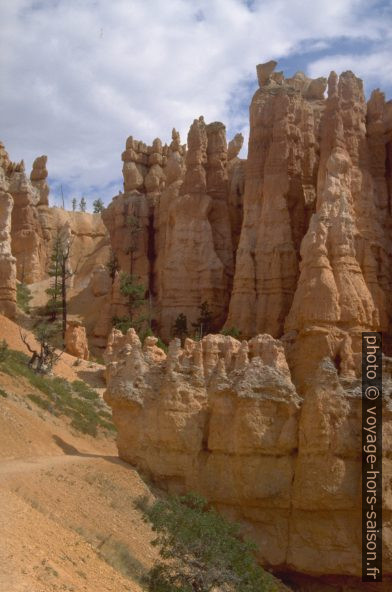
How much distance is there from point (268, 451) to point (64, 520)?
14.9 feet

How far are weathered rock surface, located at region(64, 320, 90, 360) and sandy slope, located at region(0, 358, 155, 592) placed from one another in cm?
1911

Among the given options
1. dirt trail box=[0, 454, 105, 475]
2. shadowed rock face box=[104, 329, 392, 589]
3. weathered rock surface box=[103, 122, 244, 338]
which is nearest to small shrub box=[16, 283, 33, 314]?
weathered rock surface box=[103, 122, 244, 338]

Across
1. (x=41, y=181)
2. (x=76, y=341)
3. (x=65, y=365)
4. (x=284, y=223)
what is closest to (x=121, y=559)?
(x=65, y=365)

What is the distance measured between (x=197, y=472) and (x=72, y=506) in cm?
315

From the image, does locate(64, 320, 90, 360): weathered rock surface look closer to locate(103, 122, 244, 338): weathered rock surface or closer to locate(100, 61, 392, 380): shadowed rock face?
locate(103, 122, 244, 338): weathered rock surface

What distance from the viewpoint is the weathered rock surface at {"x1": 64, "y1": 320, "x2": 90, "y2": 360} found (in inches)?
1516

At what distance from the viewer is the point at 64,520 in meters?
12.3

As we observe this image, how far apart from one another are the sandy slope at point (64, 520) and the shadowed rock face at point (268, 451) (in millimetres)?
1082

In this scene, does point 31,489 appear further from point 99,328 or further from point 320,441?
point 99,328

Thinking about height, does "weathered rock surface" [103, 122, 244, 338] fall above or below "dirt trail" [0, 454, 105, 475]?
above

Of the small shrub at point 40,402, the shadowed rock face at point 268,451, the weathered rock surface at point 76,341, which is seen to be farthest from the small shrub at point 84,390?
the shadowed rock face at point 268,451

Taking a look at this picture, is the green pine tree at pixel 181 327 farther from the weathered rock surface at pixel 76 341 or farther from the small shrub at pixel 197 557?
the small shrub at pixel 197 557

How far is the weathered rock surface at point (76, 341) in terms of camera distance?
3850 cm

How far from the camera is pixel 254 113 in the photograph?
41.1 metres
